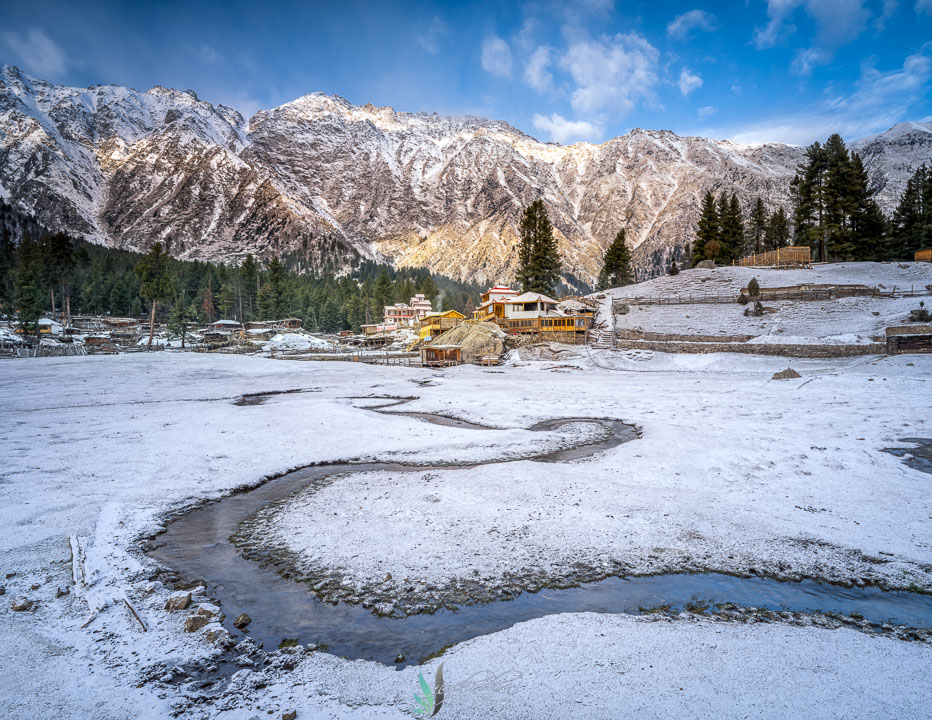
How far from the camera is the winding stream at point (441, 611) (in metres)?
5.86

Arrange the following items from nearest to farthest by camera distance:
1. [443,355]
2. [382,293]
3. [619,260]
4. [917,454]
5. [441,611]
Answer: [441,611] → [917,454] → [443,355] → [619,260] → [382,293]

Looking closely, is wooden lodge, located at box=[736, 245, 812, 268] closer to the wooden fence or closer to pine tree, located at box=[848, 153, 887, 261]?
pine tree, located at box=[848, 153, 887, 261]

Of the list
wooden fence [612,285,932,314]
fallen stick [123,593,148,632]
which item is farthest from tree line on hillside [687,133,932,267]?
fallen stick [123,593,148,632]

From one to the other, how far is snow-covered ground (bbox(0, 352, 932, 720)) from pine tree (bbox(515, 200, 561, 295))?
5698cm

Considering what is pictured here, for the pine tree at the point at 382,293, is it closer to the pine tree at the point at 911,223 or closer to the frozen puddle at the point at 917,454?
the pine tree at the point at 911,223

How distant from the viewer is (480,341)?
180 feet

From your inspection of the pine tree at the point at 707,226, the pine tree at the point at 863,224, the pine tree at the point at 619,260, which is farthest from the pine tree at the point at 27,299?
the pine tree at the point at 863,224

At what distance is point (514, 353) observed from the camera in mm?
52125

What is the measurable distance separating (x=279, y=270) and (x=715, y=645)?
127m

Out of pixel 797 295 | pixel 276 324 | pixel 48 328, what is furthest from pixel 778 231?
pixel 48 328

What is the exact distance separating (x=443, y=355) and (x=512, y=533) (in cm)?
4493

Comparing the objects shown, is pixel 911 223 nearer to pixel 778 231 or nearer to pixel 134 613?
pixel 778 231

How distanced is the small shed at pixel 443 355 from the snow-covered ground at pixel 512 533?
30.0 m

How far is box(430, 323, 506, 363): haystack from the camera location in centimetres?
5359
